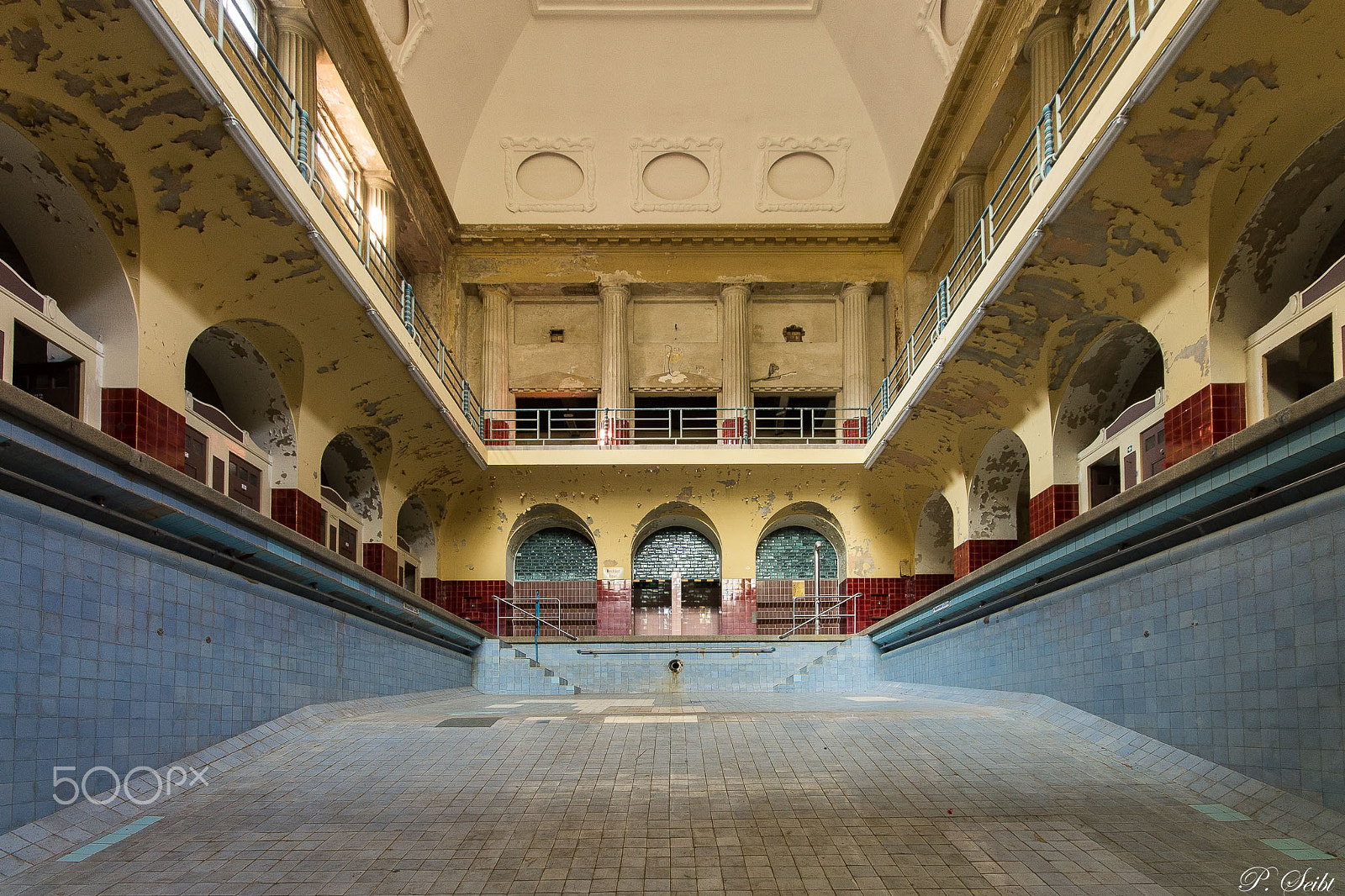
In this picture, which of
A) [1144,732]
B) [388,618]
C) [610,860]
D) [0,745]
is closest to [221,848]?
[0,745]

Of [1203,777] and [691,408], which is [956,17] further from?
[1203,777]

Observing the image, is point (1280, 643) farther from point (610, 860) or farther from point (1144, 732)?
point (610, 860)

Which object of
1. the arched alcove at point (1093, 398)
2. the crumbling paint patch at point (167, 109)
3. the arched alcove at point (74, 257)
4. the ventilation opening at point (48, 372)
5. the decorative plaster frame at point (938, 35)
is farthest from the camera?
the decorative plaster frame at point (938, 35)

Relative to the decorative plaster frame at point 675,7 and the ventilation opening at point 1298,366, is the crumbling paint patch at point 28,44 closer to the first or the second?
the ventilation opening at point 1298,366

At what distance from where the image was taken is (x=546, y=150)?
2012 cm

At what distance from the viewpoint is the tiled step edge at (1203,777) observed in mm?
4668

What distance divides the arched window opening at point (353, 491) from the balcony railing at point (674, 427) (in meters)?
3.40

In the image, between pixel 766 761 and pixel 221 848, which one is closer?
pixel 221 848

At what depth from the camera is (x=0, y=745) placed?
4.66 meters

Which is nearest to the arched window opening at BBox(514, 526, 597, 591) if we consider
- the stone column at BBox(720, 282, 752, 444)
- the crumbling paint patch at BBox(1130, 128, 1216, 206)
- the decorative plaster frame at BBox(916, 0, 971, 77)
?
the stone column at BBox(720, 282, 752, 444)

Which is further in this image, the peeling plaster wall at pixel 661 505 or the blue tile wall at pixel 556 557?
the blue tile wall at pixel 556 557

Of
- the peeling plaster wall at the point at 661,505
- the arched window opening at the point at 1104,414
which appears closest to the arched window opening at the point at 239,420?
the peeling plaster wall at the point at 661,505

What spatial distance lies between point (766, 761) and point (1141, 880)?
2.47 metres

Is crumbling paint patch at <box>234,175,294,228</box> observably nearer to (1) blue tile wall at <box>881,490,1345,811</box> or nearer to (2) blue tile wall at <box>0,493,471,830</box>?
(2) blue tile wall at <box>0,493,471,830</box>
